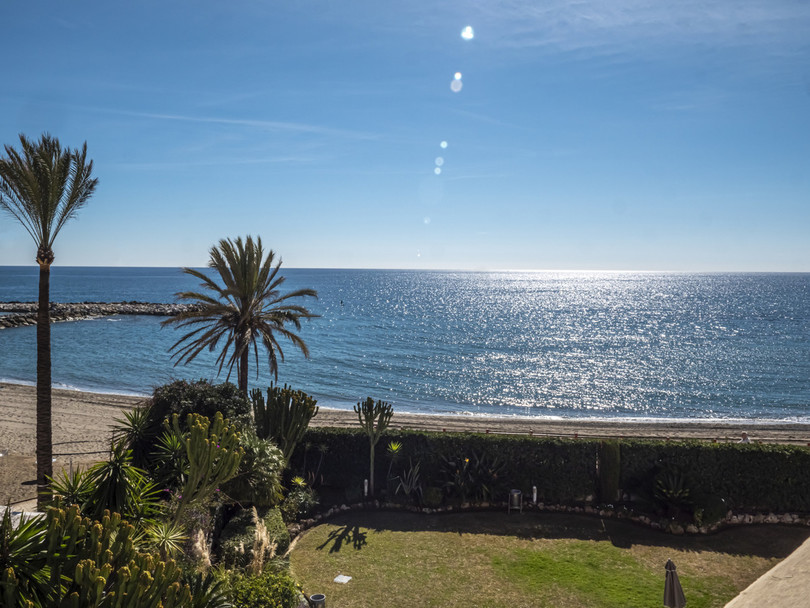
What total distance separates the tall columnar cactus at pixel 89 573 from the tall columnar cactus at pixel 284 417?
35.2ft

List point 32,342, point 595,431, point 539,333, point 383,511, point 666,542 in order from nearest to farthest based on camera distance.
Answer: point 666,542 < point 383,511 < point 595,431 < point 32,342 < point 539,333

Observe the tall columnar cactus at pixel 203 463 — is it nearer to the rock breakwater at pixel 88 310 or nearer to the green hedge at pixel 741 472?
the green hedge at pixel 741 472

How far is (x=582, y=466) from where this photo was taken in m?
17.0

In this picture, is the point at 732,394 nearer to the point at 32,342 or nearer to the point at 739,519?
the point at 739,519

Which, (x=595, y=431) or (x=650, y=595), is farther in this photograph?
(x=595, y=431)

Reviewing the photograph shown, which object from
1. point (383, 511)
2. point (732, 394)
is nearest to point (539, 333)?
point (732, 394)

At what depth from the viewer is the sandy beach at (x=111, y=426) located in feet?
74.8

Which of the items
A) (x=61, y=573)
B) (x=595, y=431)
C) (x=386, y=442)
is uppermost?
(x=61, y=573)

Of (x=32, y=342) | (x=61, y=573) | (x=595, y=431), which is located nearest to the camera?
(x=61, y=573)

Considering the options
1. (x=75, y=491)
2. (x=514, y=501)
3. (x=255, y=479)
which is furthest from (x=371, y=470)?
(x=75, y=491)

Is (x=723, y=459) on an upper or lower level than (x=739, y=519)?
upper

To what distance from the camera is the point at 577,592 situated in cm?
1227

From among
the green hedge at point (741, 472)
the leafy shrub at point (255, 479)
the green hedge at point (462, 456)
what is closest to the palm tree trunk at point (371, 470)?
the green hedge at point (462, 456)

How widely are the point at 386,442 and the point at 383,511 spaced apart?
83.3 inches
